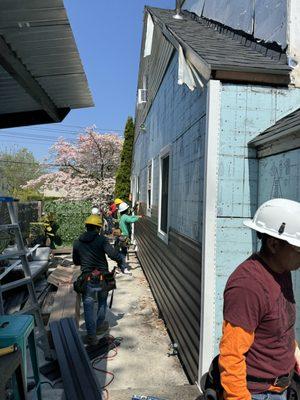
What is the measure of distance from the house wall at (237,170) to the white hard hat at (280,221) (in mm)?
1629

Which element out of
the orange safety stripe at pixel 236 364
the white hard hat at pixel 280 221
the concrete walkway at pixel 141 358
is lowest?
the concrete walkway at pixel 141 358

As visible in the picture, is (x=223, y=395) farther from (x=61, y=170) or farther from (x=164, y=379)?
(x=61, y=170)

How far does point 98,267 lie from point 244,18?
4.05 metres

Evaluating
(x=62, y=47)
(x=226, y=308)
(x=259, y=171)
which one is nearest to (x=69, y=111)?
(x=62, y=47)

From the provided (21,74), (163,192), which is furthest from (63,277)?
(21,74)

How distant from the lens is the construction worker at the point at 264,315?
5.60 feet

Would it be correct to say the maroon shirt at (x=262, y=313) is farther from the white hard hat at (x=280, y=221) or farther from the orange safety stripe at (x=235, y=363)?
the white hard hat at (x=280, y=221)

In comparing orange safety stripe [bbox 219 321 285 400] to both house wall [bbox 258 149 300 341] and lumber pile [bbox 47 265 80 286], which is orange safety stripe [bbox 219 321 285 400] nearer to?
house wall [bbox 258 149 300 341]

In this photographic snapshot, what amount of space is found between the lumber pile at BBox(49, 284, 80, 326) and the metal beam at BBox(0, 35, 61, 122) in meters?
3.02

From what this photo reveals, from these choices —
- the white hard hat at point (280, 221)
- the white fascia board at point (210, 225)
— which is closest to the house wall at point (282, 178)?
the white fascia board at point (210, 225)

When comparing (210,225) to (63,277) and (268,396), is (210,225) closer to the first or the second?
(268,396)

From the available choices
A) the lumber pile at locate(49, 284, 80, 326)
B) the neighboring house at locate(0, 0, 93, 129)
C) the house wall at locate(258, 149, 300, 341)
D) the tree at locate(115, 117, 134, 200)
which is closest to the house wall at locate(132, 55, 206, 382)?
the house wall at locate(258, 149, 300, 341)

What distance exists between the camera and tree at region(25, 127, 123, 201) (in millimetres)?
28812

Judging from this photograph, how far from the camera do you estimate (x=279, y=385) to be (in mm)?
1892
